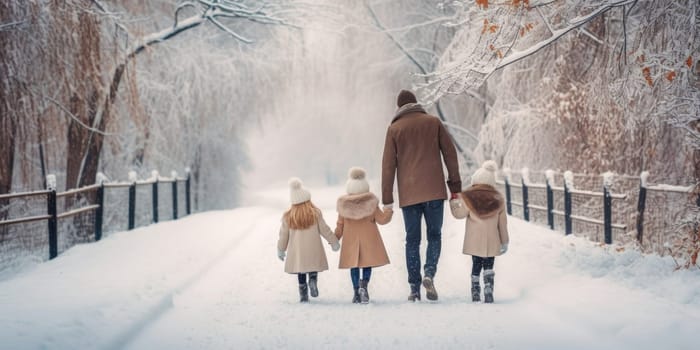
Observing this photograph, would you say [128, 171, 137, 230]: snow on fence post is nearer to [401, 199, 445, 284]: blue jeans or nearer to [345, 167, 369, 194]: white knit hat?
[345, 167, 369, 194]: white knit hat

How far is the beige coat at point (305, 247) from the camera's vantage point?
17.2ft

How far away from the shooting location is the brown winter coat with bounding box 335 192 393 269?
5.12 metres

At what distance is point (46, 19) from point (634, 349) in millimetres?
7821

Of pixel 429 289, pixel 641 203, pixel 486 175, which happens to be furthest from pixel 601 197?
pixel 429 289

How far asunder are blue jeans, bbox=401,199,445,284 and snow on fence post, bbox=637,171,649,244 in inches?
173

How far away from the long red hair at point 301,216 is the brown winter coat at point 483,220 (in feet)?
4.38

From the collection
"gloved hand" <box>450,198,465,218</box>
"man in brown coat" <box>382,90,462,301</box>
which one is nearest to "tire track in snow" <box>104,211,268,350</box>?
"man in brown coat" <box>382,90,462,301</box>

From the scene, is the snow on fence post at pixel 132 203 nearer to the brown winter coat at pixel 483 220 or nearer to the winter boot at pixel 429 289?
the winter boot at pixel 429 289

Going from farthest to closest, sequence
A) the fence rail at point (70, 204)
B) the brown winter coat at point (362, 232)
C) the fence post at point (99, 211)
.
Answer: the fence post at point (99, 211)
the fence rail at point (70, 204)
the brown winter coat at point (362, 232)

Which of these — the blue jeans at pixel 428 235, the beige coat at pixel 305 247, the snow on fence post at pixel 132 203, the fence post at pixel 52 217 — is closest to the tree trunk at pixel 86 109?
the snow on fence post at pixel 132 203

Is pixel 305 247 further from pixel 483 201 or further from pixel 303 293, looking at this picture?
pixel 483 201

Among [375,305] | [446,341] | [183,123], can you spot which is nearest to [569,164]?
[375,305]

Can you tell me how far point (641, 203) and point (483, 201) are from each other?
169 inches

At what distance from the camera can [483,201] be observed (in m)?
5.06
